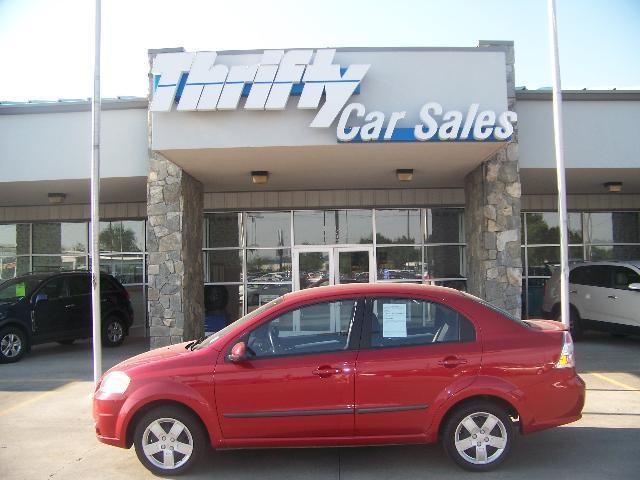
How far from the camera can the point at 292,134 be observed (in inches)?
345

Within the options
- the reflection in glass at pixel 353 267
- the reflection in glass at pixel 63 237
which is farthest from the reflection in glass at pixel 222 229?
the reflection in glass at pixel 63 237

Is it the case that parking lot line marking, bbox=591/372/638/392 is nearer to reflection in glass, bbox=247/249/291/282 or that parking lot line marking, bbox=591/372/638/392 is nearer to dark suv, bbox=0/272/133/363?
reflection in glass, bbox=247/249/291/282

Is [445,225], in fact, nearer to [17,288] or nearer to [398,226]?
[398,226]

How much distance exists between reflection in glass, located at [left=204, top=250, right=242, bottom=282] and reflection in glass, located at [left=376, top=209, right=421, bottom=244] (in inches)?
132

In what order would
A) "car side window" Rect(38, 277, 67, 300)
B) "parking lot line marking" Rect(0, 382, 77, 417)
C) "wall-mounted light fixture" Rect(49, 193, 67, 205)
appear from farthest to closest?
"wall-mounted light fixture" Rect(49, 193, 67, 205) → "car side window" Rect(38, 277, 67, 300) → "parking lot line marking" Rect(0, 382, 77, 417)

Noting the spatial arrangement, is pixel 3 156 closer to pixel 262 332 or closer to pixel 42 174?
pixel 42 174

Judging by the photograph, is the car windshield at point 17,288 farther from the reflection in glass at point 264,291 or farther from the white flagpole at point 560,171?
the white flagpole at point 560,171

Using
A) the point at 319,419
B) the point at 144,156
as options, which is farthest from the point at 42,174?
the point at 319,419

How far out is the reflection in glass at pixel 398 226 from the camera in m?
13.6

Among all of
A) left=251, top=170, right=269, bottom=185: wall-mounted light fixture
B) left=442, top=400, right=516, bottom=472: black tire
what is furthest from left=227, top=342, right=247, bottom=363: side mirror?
left=251, top=170, right=269, bottom=185: wall-mounted light fixture

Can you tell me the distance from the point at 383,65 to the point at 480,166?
275cm

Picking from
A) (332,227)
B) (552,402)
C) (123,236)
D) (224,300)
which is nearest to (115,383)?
(552,402)

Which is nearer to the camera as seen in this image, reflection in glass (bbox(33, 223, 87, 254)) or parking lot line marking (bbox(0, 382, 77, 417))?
parking lot line marking (bbox(0, 382, 77, 417))

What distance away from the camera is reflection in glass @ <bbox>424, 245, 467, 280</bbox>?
44.9 feet
